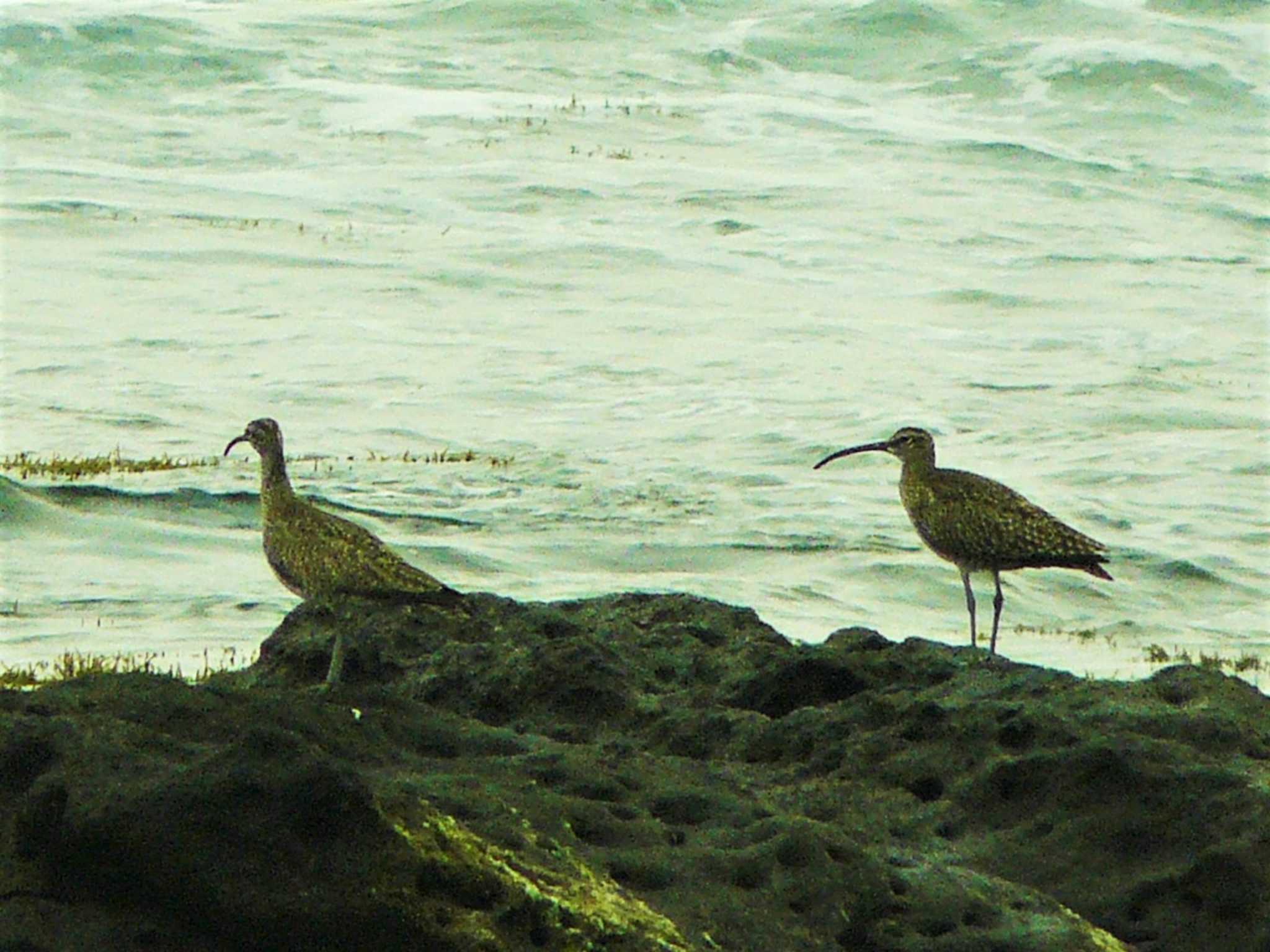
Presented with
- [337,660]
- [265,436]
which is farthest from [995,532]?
[337,660]

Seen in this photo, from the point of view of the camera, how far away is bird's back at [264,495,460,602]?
36.9ft

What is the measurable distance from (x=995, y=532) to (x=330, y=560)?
4.12 metres

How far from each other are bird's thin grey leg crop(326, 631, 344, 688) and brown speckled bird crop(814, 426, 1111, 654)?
14.5 ft

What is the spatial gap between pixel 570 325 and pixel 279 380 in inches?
216

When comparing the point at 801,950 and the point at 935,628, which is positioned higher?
the point at 801,950

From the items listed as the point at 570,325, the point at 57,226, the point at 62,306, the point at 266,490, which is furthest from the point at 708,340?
the point at 266,490

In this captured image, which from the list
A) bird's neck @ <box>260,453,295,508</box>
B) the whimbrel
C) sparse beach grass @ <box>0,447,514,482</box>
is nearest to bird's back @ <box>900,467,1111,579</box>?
the whimbrel

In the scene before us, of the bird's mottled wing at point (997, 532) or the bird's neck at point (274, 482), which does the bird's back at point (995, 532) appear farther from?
the bird's neck at point (274, 482)

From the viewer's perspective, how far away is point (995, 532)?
1360 cm

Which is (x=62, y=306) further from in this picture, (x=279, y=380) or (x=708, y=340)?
(x=708, y=340)

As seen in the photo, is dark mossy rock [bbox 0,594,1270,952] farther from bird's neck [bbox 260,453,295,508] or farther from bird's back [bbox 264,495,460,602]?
bird's neck [bbox 260,453,295,508]

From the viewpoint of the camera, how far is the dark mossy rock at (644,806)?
6027 millimetres

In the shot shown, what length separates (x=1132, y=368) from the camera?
104 feet

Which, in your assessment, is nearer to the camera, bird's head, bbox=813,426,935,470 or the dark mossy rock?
the dark mossy rock
